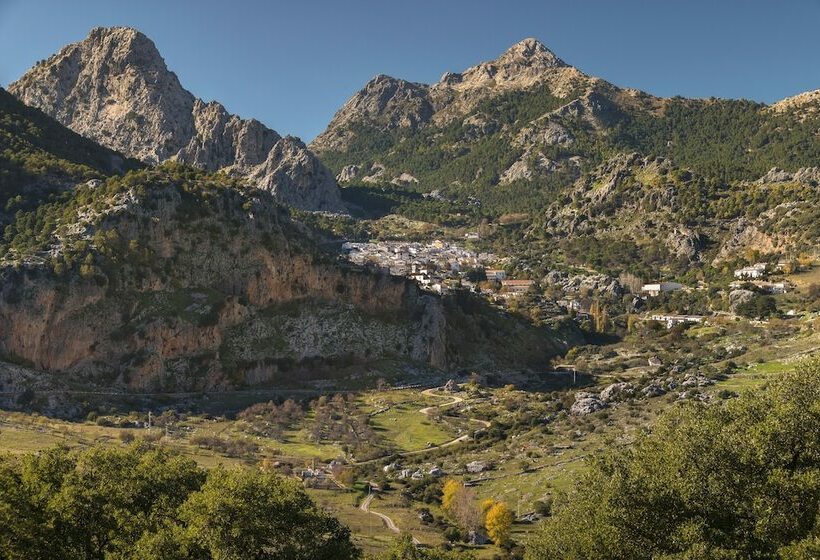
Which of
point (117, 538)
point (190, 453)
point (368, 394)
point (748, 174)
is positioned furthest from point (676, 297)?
point (117, 538)

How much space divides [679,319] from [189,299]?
71.2m

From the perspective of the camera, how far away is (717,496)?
2353 cm

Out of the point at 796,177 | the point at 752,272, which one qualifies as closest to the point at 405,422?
the point at 752,272

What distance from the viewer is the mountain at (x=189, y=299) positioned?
81.7m

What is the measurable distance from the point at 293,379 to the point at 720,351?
50507 mm

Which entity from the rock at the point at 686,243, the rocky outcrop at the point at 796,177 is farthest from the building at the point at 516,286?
the rocky outcrop at the point at 796,177

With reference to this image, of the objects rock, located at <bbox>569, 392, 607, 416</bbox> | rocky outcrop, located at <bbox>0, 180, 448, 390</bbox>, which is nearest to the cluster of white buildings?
rocky outcrop, located at <bbox>0, 180, 448, 390</bbox>

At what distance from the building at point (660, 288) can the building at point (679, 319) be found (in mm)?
11518

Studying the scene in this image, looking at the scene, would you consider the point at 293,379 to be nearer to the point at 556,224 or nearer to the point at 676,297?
the point at 676,297

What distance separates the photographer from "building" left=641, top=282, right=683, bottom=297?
13012 cm

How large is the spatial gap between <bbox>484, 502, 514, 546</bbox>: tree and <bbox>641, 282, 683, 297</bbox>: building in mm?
90804

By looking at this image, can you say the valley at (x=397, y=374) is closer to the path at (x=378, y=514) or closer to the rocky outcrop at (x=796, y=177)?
the path at (x=378, y=514)

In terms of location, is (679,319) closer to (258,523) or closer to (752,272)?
(752,272)

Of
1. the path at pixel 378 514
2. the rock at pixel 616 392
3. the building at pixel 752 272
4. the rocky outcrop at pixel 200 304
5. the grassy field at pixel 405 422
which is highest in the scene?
the building at pixel 752 272
